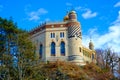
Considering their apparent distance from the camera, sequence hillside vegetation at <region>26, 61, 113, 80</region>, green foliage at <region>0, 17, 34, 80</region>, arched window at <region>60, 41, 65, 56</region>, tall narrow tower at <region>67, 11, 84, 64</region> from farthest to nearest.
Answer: arched window at <region>60, 41, 65, 56</region> < tall narrow tower at <region>67, 11, 84, 64</region> < hillside vegetation at <region>26, 61, 113, 80</region> < green foliage at <region>0, 17, 34, 80</region>

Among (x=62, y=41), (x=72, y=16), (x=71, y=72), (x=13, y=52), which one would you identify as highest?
(x=72, y=16)

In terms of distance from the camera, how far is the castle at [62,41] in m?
50.7

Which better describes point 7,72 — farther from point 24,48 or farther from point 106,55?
point 106,55

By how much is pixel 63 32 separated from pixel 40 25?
472 centimetres

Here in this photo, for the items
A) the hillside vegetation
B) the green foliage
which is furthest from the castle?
the green foliage

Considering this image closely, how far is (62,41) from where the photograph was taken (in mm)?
51969

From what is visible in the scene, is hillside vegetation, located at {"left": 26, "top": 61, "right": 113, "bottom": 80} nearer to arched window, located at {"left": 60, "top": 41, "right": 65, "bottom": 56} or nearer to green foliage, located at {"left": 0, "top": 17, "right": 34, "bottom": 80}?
arched window, located at {"left": 60, "top": 41, "right": 65, "bottom": 56}

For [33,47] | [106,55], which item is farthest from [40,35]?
[33,47]

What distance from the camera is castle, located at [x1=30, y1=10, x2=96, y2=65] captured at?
50719 millimetres

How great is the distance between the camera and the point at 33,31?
55.8 metres

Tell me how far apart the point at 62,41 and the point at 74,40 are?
2.00m

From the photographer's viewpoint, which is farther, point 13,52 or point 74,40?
point 74,40

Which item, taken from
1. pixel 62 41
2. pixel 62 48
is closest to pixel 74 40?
pixel 62 41

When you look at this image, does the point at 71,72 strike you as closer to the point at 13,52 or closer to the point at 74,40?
the point at 74,40
